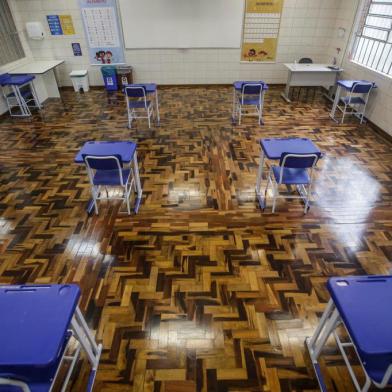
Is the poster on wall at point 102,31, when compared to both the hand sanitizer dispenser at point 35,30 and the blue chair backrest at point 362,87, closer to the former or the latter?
the hand sanitizer dispenser at point 35,30

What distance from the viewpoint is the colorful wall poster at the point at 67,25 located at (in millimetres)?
6974

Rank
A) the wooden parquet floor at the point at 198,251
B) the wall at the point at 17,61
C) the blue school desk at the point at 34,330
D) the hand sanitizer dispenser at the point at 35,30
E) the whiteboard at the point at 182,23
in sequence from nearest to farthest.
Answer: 1. the blue school desk at the point at 34,330
2. the wooden parquet floor at the point at 198,251
3. the wall at the point at 17,61
4. the hand sanitizer dispenser at the point at 35,30
5. the whiteboard at the point at 182,23

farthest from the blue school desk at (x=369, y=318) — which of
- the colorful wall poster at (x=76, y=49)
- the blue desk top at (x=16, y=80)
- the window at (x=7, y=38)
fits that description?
the colorful wall poster at (x=76, y=49)

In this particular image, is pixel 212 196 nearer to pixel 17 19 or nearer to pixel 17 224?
pixel 17 224

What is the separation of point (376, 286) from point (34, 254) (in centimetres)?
306

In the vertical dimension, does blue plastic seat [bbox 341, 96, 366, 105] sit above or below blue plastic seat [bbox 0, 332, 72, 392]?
below

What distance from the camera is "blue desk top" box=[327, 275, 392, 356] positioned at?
132 centimetres

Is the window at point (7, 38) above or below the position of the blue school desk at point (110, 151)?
above

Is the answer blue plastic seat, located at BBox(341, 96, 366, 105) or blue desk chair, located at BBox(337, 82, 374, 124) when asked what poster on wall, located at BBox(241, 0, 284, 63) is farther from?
blue plastic seat, located at BBox(341, 96, 366, 105)

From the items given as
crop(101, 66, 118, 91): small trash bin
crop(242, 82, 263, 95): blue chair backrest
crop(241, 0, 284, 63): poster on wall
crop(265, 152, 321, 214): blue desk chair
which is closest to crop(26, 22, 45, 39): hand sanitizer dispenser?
crop(101, 66, 118, 91): small trash bin

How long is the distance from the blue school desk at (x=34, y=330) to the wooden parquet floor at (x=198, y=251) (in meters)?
0.68

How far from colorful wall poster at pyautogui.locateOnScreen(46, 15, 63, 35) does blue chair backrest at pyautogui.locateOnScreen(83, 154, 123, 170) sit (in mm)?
6087

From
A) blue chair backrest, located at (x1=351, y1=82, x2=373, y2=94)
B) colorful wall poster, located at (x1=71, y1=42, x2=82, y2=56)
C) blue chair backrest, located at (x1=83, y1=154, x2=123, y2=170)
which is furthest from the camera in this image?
colorful wall poster, located at (x1=71, y1=42, x2=82, y2=56)

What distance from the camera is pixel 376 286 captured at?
1.57 m
